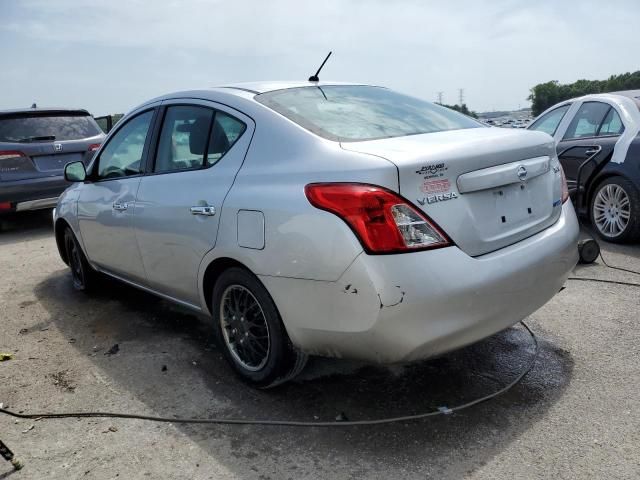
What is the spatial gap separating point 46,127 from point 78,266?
4.00 meters

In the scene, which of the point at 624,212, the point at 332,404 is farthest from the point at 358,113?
the point at 624,212

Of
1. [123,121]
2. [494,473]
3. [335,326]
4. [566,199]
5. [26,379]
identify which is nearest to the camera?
[494,473]

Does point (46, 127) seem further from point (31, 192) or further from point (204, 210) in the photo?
point (204, 210)

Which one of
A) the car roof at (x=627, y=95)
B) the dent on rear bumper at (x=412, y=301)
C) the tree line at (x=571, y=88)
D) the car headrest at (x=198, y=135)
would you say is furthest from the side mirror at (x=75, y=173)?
the tree line at (x=571, y=88)

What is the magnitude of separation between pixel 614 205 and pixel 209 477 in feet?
16.9

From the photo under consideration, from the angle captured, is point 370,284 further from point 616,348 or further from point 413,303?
point 616,348

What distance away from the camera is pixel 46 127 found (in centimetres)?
834

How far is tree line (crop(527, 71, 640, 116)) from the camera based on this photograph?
5547 centimetres

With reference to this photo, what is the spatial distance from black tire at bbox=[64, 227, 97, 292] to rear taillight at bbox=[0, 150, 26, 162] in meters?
3.27

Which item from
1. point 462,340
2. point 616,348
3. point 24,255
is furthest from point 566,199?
point 24,255

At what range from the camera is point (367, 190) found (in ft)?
8.13

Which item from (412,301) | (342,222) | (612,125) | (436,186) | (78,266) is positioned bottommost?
(78,266)

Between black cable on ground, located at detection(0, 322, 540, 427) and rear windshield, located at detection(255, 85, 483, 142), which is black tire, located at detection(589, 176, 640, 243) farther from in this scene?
black cable on ground, located at detection(0, 322, 540, 427)

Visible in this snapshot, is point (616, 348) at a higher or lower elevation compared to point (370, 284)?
lower
